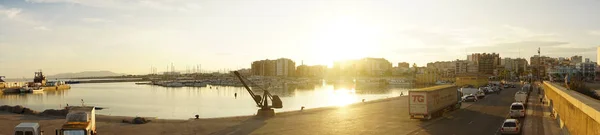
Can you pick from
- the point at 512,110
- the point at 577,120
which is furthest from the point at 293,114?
the point at 577,120

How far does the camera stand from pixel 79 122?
2359 centimetres

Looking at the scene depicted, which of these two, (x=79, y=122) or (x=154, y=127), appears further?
(x=154, y=127)

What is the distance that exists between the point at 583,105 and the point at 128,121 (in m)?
32.8

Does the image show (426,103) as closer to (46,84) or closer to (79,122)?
(79,122)

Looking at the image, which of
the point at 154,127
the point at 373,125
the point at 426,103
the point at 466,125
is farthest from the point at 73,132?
the point at 466,125

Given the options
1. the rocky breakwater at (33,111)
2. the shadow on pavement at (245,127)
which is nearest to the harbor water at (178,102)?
the rocky breakwater at (33,111)

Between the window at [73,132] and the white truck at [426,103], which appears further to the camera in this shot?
the white truck at [426,103]

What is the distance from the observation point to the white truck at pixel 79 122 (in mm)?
22625

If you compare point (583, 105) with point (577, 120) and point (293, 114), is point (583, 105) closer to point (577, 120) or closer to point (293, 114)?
point (577, 120)

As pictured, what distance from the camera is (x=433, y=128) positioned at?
32.9 meters

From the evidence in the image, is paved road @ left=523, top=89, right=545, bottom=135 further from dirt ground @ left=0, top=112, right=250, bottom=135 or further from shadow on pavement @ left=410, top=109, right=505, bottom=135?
Answer: dirt ground @ left=0, top=112, right=250, bottom=135

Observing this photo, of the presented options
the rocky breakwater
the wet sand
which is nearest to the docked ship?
the rocky breakwater

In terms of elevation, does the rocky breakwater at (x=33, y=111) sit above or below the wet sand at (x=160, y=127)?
above

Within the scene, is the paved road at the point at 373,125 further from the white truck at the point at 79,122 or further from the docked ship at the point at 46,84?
the docked ship at the point at 46,84
